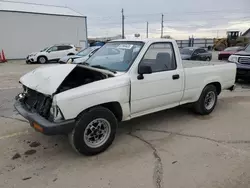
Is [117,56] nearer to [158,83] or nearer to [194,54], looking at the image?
[158,83]

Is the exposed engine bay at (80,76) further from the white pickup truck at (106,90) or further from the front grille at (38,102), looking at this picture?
the front grille at (38,102)

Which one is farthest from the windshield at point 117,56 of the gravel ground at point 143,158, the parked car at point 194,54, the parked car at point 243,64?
the parked car at point 194,54

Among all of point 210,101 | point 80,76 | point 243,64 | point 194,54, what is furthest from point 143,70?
point 194,54

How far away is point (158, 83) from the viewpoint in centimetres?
433

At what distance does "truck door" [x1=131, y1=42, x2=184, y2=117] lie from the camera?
409 cm

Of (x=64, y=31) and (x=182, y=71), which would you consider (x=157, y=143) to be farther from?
(x=64, y=31)

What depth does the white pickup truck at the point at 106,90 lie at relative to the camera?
336cm

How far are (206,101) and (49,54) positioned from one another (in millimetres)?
16738

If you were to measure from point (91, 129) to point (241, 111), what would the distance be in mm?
4215

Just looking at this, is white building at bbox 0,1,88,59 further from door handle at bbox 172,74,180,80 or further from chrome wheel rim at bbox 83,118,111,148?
chrome wheel rim at bbox 83,118,111,148

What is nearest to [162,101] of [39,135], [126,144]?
[126,144]

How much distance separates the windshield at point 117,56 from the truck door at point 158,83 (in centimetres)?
21

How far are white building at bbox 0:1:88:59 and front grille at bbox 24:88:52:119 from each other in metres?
23.7

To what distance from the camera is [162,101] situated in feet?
14.9
